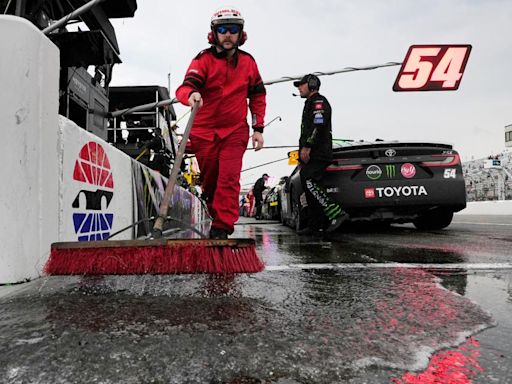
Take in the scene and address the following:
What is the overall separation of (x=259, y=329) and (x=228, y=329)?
84mm

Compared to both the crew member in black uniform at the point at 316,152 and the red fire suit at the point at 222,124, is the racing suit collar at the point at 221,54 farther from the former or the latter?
the crew member in black uniform at the point at 316,152

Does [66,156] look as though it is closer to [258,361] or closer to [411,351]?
[258,361]

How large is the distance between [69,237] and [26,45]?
1.06 meters

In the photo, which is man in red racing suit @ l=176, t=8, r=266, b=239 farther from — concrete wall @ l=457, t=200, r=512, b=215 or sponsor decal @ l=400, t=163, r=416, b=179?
concrete wall @ l=457, t=200, r=512, b=215

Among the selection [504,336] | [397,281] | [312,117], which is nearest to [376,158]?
[312,117]

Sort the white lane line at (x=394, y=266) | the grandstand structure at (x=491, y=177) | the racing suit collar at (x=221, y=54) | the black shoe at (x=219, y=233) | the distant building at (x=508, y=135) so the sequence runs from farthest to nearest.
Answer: the distant building at (x=508, y=135)
the grandstand structure at (x=491, y=177)
the racing suit collar at (x=221, y=54)
the black shoe at (x=219, y=233)
the white lane line at (x=394, y=266)

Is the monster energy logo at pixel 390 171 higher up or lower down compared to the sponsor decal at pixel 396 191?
higher up

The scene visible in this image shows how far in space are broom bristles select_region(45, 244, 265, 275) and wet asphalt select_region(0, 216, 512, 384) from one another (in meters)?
0.08

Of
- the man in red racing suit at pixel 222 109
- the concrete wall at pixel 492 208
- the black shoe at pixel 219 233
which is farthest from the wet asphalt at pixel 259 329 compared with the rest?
the concrete wall at pixel 492 208

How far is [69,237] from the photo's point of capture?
239cm

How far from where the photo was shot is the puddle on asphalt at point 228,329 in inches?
33.5

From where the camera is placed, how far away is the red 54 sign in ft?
33.2

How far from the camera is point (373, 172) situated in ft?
15.9

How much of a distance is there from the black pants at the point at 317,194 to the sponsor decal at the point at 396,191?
48cm
